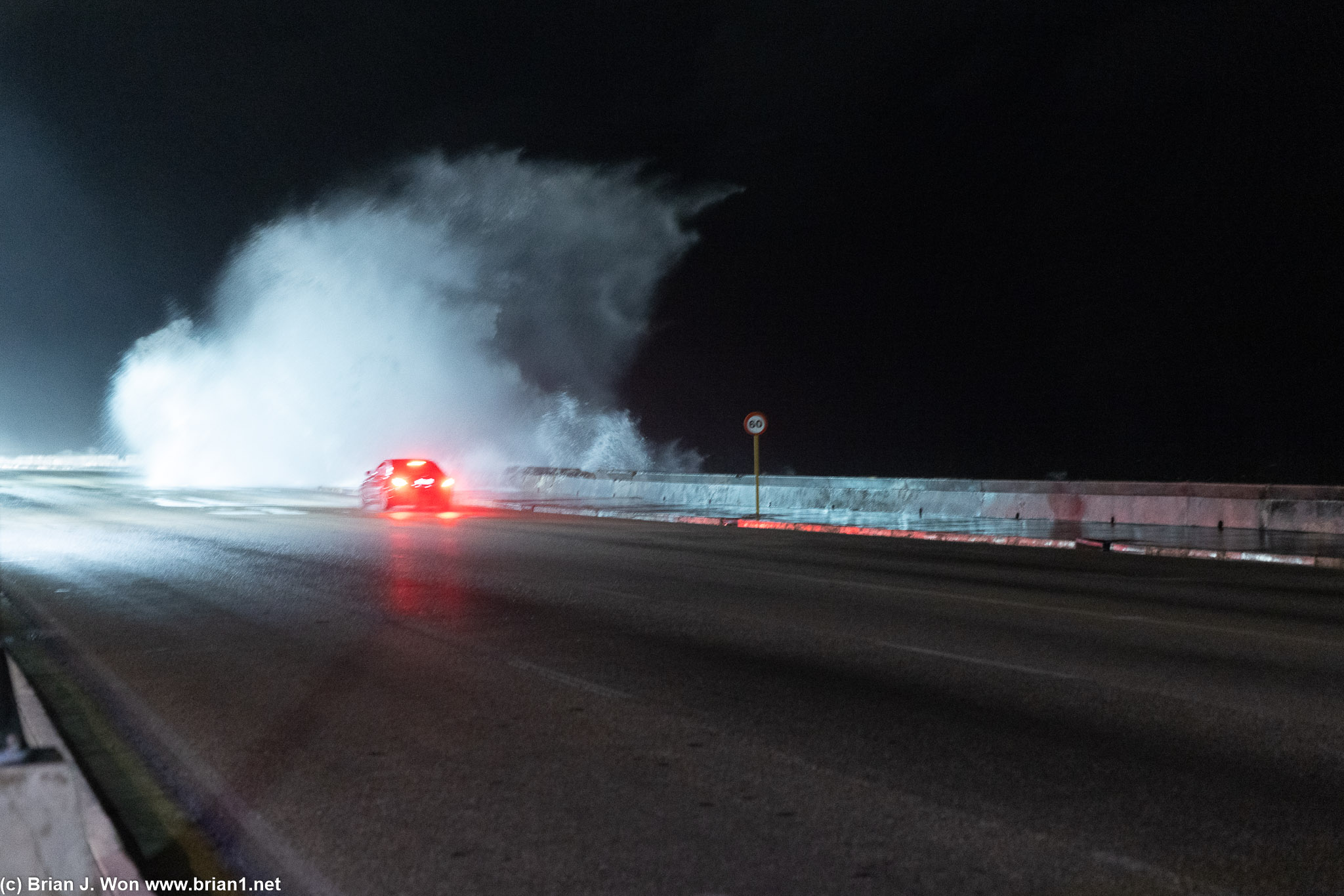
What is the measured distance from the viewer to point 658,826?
190 inches

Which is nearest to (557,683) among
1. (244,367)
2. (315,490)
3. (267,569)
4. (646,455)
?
(267,569)

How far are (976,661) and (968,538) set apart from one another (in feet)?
38.3

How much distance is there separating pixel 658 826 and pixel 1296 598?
32.8ft

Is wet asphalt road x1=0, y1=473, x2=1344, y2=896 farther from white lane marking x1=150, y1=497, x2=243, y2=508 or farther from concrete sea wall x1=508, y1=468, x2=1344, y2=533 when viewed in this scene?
white lane marking x1=150, y1=497, x2=243, y2=508

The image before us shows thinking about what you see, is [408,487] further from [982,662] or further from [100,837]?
[100,837]

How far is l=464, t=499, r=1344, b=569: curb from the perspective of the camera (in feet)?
53.7

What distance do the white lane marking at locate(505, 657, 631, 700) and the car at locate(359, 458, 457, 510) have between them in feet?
70.7

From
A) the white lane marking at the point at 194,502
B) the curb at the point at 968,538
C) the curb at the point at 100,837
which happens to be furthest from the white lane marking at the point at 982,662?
the white lane marking at the point at 194,502

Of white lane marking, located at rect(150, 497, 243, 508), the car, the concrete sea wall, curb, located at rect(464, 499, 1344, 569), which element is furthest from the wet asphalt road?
A: white lane marking, located at rect(150, 497, 243, 508)

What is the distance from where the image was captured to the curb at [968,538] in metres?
16.4

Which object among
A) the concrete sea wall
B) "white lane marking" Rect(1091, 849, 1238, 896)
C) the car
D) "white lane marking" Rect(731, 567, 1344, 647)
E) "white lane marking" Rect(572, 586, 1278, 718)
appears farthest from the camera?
the car

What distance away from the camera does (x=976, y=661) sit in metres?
8.62

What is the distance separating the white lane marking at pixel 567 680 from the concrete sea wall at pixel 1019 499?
15.9m

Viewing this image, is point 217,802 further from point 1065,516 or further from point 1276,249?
point 1276,249
